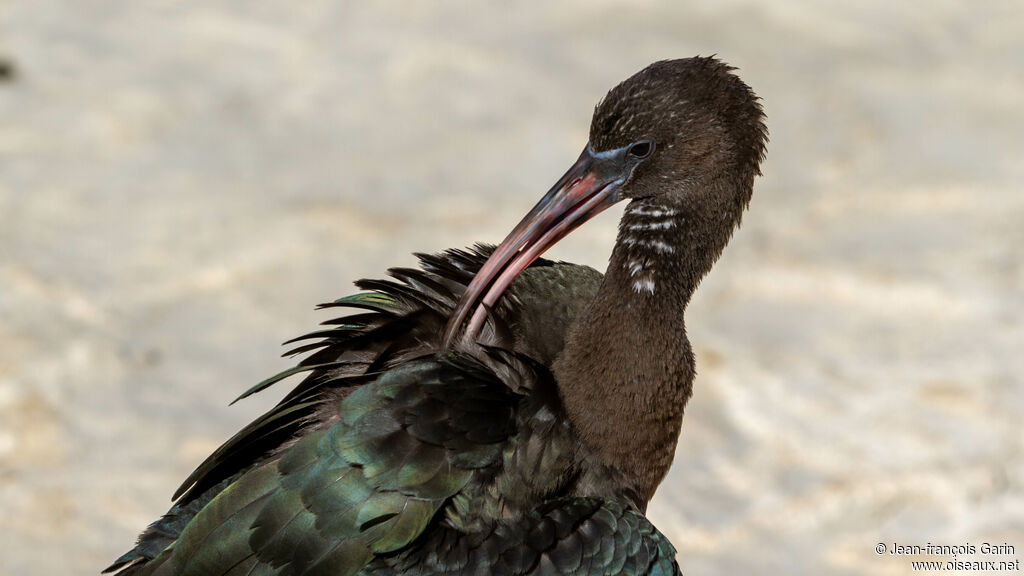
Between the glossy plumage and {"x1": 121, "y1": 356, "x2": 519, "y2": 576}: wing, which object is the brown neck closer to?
the glossy plumage

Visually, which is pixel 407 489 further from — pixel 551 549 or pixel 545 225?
pixel 545 225

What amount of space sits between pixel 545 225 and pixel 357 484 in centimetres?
84

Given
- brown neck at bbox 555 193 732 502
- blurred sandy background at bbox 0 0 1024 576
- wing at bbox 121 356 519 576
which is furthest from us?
blurred sandy background at bbox 0 0 1024 576

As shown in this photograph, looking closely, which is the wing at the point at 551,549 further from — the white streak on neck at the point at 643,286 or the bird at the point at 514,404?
the white streak on neck at the point at 643,286

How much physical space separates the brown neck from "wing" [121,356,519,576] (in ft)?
0.83

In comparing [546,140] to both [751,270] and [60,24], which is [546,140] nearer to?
[751,270]

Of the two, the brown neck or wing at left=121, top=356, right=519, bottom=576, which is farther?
the brown neck

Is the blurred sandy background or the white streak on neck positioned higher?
the blurred sandy background

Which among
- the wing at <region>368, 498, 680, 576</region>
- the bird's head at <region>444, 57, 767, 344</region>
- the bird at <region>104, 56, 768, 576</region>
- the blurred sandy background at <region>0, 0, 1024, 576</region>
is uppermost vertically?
the blurred sandy background at <region>0, 0, 1024, 576</region>

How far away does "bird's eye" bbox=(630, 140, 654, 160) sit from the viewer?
333 centimetres

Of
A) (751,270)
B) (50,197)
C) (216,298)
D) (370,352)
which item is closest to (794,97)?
(751,270)

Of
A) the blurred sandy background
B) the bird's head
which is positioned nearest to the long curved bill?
the bird's head

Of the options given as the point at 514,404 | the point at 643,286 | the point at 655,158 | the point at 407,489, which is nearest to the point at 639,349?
the point at 643,286

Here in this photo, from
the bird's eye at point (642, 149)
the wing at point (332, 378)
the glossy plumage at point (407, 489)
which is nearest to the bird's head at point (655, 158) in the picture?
the bird's eye at point (642, 149)
